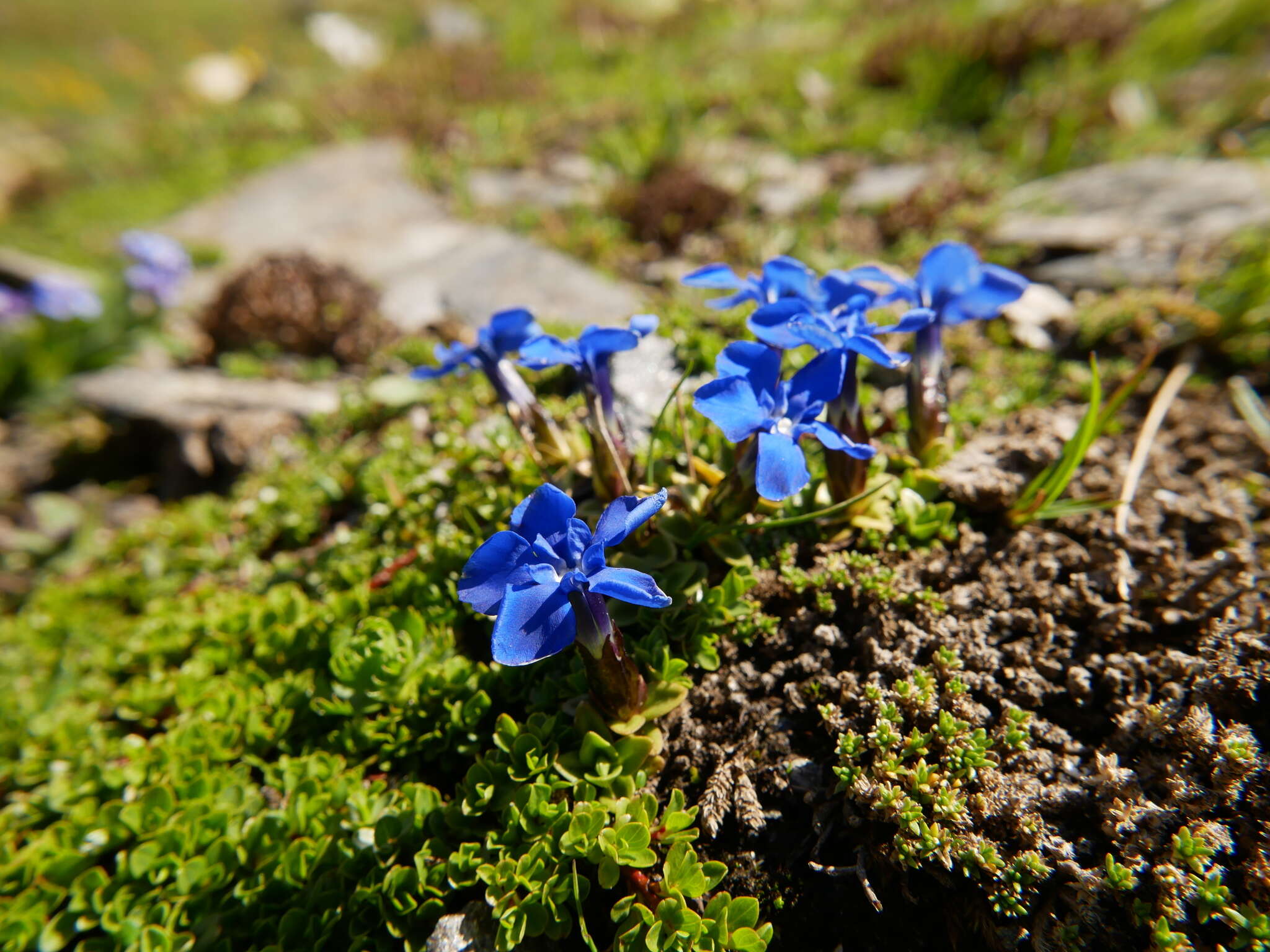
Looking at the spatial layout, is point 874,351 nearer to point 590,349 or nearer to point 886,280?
point 886,280

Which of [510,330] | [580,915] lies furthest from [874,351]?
[580,915]

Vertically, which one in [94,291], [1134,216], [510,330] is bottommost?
[510,330]

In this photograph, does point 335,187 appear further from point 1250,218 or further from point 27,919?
point 1250,218

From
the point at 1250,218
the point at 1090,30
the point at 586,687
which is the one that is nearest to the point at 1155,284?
the point at 1250,218

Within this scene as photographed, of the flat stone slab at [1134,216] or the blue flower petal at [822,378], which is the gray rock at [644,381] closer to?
the blue flower petal at [822,378]

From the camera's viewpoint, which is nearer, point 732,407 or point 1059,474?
point 732,407

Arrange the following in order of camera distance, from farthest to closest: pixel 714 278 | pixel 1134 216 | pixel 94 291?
pixel 94 291
pixel 1134 216
pixel 714 278
